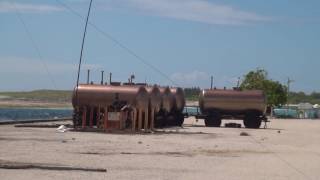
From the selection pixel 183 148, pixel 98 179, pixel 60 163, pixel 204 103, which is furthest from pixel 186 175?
pixel 204 103

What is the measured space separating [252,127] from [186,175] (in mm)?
35423

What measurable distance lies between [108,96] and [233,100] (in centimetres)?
1239

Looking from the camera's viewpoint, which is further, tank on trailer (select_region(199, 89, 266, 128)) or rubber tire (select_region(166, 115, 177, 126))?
rubber tire (select_region(166, 115, 177, 126))

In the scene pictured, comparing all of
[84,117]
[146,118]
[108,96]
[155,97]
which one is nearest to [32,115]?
[155,97]

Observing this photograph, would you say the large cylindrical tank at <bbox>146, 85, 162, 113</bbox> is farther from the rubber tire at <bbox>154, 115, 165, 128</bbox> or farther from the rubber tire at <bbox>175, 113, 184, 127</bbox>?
the rubber tire at <bbox>175, 113, 184, 127</bbox>

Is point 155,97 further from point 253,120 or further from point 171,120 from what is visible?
point 253,120

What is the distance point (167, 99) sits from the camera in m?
48.7

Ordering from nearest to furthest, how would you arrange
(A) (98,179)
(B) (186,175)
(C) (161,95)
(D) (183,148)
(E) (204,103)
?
(A) (98,179), (B) (186,175), (D) (183,148), (C) (161,95), (E) (204,103)

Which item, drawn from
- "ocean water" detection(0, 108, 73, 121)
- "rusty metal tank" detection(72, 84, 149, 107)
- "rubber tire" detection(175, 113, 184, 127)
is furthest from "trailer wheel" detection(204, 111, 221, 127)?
"ocean water" detection(0, 108, 73, 121)

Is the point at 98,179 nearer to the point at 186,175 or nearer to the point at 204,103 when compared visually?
the point at 186,175

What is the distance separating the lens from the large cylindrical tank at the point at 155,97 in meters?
42.1

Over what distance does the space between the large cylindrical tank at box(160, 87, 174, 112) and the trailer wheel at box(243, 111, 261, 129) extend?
18.5 ft

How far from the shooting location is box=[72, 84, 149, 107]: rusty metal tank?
40281 mm

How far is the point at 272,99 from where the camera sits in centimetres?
10362
